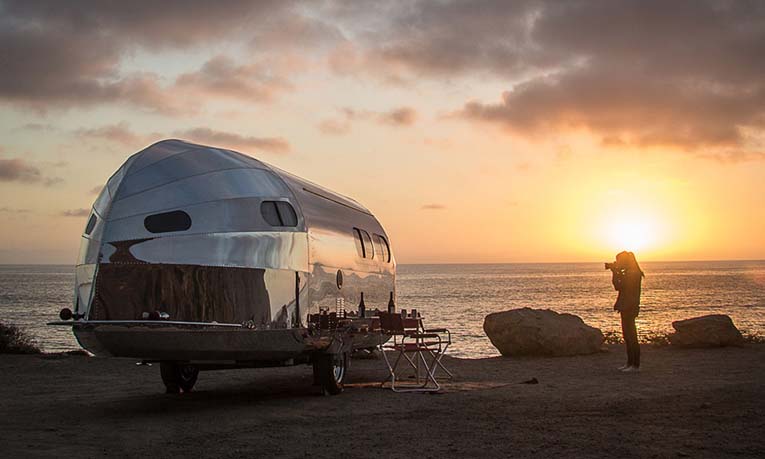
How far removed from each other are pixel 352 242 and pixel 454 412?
476cm

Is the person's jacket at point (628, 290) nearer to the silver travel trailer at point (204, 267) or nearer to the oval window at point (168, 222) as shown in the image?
the silver travel trailer at point (204, 267)

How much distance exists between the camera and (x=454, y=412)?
11.2 m

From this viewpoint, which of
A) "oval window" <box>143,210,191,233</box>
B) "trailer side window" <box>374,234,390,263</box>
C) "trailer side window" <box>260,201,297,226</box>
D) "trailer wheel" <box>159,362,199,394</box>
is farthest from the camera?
"trailer side window" <box>374,234,390,263</box>

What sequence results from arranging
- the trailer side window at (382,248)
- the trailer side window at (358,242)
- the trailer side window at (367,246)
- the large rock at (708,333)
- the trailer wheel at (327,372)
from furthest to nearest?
the large rock at (708,333), the trailer side window at (382,248), the trailer side window at (367,246), the trailer side window at (358,242), the trailer wheel at (327,372)

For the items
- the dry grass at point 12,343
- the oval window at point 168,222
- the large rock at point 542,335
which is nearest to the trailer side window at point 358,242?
the oval window at point 168,222

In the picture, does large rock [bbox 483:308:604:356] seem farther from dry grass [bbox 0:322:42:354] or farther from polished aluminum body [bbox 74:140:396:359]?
dry grass [bbox 0:322:42:354]

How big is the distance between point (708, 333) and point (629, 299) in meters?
4.83

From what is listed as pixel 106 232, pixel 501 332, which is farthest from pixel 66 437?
pixel 501 332

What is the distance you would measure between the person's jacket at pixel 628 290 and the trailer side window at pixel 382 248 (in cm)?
457

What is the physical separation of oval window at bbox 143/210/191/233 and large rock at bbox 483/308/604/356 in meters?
11.2

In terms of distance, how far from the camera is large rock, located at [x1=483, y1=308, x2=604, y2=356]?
1992 centimetres

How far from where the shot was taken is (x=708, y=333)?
20.3 meters

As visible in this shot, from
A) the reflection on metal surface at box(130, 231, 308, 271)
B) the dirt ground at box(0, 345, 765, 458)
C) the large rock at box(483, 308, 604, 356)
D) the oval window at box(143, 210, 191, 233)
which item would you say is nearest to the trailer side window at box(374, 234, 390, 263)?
the dirt ground at box(0, 345, 765, 458)

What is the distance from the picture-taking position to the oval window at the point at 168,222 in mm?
10719
